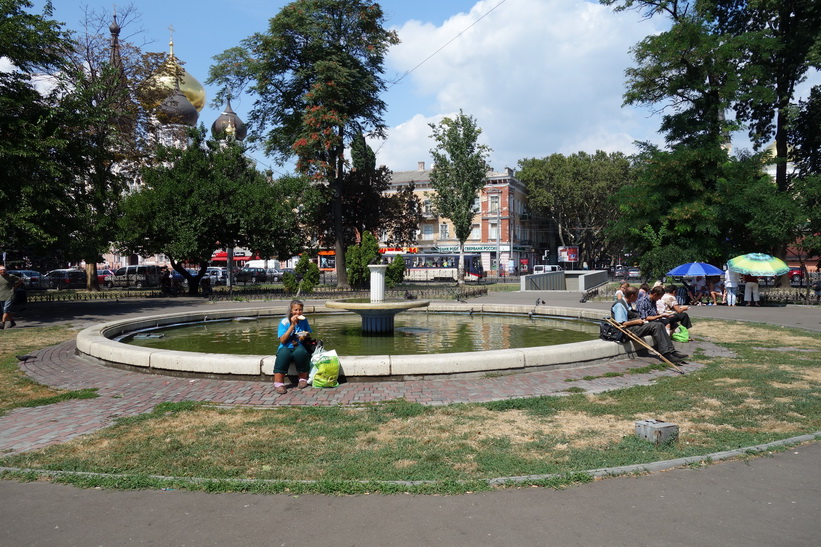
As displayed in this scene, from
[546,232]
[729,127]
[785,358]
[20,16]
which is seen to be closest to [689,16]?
[729,127]

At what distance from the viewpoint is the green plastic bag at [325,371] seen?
8.12 meters

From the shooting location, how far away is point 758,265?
2167 cm

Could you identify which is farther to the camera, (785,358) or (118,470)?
(785,358)

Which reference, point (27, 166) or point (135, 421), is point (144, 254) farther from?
point (135, 421)

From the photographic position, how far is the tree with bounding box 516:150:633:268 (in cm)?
6228

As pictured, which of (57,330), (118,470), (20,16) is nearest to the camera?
(118,470)

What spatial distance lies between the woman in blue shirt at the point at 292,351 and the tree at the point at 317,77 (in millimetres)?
25829

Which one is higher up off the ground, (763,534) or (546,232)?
(546,232)

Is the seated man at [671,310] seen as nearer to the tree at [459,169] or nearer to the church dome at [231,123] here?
the tree at [459,169]

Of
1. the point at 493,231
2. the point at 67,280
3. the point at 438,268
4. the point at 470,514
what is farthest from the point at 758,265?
the point at 493,231

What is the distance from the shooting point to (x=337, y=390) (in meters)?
8.01

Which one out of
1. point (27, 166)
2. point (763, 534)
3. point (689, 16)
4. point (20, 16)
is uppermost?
point (689, 16)

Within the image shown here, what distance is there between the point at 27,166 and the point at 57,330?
7303 mm

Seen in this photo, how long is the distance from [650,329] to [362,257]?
70.5ft
